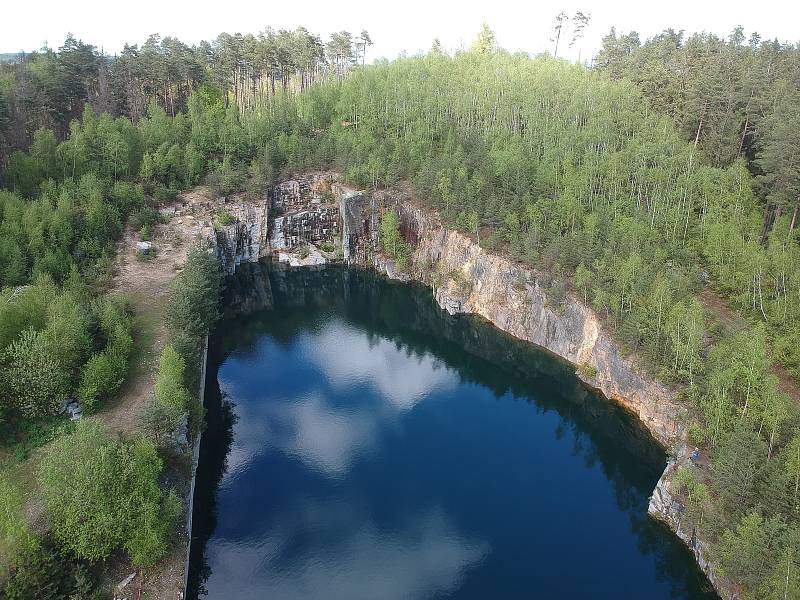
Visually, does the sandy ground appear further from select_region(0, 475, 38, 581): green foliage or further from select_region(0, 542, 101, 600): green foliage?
select_region(0, 475, 38, 581): green foliage

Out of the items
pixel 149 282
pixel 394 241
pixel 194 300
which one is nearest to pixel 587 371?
pixel 394 241

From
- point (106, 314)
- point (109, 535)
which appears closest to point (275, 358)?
point (106, 314)

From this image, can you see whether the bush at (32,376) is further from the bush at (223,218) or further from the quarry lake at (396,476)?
the bush at (223,218)

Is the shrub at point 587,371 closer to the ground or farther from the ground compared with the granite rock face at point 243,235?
closer to the ground

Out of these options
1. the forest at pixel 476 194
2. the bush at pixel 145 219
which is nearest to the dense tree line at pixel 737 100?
the forest at pixel 476 194

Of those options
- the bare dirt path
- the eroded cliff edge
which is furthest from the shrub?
the bare dirt path

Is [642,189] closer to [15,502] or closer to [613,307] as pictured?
[613,307]
